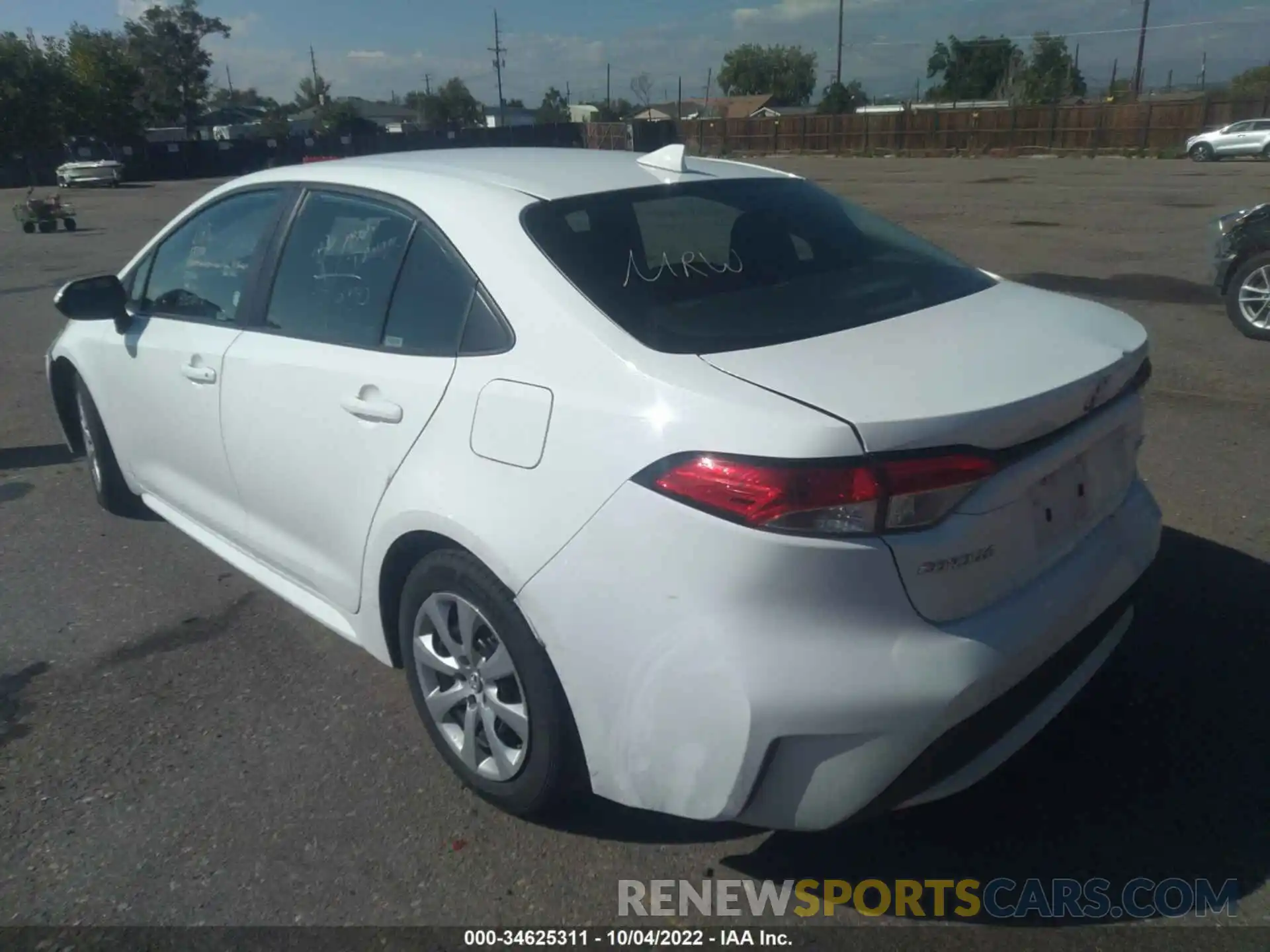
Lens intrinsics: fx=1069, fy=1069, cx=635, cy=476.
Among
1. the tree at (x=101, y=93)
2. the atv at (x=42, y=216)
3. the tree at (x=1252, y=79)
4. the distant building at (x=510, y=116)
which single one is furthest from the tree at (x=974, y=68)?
the atv at (x=42, y=216)

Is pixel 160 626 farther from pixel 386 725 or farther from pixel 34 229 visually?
pixel 34 229

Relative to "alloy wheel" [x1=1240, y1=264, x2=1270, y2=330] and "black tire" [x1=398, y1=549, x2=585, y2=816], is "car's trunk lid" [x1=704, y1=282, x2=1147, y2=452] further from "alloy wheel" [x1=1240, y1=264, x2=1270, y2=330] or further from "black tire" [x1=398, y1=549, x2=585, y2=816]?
"alloy wheel" [x1=1240, y1=264, x2=1270, y2=330]

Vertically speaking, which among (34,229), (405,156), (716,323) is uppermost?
(405,156)

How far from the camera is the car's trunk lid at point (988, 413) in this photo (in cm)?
224

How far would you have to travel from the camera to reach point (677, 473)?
227 cm

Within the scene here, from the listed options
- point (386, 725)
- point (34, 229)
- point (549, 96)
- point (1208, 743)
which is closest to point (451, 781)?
point (386, 725)

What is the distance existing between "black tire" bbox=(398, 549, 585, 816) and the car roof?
110 cm

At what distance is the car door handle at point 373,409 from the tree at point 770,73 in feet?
372

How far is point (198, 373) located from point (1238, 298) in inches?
302

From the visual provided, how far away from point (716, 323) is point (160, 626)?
2691mm

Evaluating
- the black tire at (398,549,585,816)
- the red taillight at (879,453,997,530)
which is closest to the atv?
the black tire at (398,549,585,816)

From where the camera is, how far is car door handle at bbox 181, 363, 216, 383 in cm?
374

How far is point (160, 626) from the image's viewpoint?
13.5ft

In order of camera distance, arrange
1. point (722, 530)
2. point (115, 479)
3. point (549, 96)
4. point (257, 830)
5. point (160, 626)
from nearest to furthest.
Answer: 1. point (722, 530)
2. point (257, 830)
3. point (160, 626)
4. point (115, 479)
5. point (549, 96)
